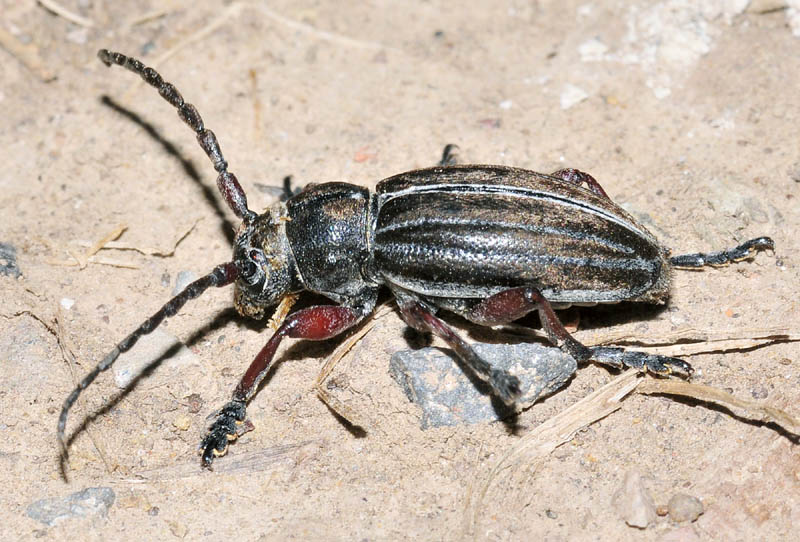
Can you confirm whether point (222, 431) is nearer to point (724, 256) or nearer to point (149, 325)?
point (149, 325)

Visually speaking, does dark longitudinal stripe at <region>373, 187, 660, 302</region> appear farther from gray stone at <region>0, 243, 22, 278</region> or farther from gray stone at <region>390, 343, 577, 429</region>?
gray stone at <region>0, 243, 22, 278</region>

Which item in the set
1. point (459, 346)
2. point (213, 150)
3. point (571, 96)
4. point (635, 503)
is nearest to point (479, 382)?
point (459, 346)

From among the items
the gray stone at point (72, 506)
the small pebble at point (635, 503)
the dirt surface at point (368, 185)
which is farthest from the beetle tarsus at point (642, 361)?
the gray stone at point (72, 506)

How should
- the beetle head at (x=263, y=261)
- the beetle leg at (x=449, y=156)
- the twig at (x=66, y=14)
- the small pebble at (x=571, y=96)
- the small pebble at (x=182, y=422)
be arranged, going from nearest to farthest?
the small pebble at (x=182, y=422)
the beetle head at (x=263, y=261)
the beetle leg at (x=449, y=156)
the small pebble at (x=571, y=96)
the twig at (x=66, y=14)

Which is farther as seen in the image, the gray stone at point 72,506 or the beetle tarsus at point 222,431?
the beetle tarsus at point 222,431

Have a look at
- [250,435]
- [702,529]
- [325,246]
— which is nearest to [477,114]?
[325,246]

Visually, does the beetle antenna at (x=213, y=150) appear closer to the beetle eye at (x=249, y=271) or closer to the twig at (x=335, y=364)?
the beetle eye at (x=249, y=271)

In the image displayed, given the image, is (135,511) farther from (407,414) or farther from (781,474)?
(781,474)
